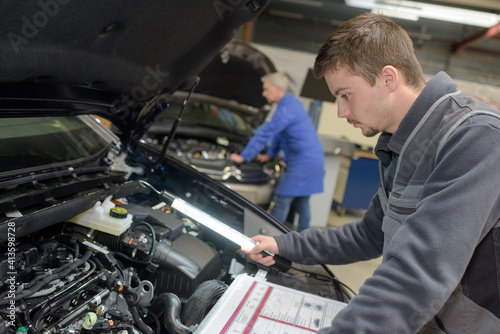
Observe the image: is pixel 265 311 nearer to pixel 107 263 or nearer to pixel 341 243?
pixel 341 243

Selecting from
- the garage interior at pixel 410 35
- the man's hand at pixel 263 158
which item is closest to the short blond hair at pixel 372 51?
the man's hand at pixel 263 158

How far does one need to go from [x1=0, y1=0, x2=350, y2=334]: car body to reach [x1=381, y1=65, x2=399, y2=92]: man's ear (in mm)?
532

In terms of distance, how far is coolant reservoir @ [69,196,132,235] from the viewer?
52.9 inches

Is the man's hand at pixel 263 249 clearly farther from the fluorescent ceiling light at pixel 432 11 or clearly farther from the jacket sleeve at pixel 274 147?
the fluorescent ceiling light at pixel 432 11

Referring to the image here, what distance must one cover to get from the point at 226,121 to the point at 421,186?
350cm

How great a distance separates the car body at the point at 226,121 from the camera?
3508mm

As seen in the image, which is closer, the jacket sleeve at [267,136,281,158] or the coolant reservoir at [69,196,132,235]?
the coolant reservoir at [69,196,132,235]

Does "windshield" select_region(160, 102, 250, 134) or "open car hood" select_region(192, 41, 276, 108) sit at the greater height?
"open car hood" select_region(192, 41, 276, 108)

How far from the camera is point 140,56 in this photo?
1.30 meters

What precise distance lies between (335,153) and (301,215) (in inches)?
46.3

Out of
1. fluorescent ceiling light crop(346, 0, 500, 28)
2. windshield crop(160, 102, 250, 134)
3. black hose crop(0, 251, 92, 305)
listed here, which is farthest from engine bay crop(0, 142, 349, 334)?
fluorescent ceiling light crop(346, 0, 500, 28)

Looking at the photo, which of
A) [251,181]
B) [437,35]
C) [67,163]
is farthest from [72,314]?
[437,35]

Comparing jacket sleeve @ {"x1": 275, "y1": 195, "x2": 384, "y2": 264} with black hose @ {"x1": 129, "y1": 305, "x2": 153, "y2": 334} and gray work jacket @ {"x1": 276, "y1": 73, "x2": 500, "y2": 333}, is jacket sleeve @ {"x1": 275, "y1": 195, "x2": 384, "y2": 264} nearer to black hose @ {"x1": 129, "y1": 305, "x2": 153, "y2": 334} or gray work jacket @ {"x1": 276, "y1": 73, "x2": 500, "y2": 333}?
gray work jacket @ {"x1": 276, "y1": 73, "x2": 500, "y2": 333}

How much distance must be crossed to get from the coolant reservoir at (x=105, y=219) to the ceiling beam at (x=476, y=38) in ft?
26.9
